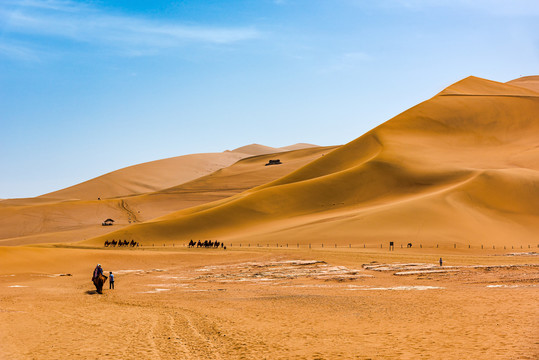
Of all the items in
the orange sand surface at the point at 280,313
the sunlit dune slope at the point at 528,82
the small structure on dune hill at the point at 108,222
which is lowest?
the orange sand surface at the point at 280,313

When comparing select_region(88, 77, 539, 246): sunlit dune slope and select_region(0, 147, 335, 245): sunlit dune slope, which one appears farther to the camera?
select_region(0, 147, 335, 245): sunlit dune slope

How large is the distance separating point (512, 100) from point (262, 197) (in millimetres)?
56585

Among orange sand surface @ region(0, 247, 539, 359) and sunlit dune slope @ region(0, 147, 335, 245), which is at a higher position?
sunlit dune slope @ region(0, 147, 335, 245)

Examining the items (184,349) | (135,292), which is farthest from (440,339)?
(135,292)

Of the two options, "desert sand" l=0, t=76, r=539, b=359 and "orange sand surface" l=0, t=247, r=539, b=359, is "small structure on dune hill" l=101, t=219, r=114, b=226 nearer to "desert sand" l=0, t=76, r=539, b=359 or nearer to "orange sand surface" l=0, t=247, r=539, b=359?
"desert sand" l=0, t=76, r=539, b=359

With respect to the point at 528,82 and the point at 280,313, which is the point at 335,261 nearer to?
the point at 280,313

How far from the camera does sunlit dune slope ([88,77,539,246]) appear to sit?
195 feet

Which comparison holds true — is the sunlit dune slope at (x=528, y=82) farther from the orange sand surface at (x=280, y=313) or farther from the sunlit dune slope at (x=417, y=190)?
the orange sand surface at (x=280, y=313)

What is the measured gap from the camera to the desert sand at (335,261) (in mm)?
13914

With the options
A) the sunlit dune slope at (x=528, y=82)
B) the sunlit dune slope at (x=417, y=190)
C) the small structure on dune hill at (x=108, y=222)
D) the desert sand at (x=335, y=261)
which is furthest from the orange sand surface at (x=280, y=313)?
the sunlit dune slope at (x=528, y=82)

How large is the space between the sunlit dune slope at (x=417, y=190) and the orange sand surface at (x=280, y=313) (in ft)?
78.5

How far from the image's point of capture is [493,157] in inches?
3337

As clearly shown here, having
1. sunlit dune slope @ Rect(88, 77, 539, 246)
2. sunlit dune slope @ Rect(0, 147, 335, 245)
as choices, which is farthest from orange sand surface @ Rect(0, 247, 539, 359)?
A: sunlit dune slope @ Rect(0, 147, 335, 245)

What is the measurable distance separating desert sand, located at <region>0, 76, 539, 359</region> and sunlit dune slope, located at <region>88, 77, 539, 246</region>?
0.33 meters
